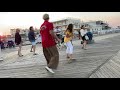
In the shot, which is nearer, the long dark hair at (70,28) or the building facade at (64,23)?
the long dark hair at (70,28)

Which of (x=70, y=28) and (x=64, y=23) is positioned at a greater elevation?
(x=64, y=23)

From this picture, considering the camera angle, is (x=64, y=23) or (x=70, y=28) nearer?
(x=70, y=28)

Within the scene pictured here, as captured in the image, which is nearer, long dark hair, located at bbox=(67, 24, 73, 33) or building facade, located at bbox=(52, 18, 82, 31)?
long dark hair, located at bbox=(67, 24, 73, 33)

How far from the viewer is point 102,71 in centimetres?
866
